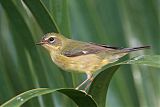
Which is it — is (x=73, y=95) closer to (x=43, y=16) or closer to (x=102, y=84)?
(x=102, y=84)

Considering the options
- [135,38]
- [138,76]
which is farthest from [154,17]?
[138,76]

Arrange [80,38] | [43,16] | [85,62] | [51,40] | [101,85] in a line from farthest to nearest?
[51,40] → [85,62] → [80,38] → [43,16] → [101,85]

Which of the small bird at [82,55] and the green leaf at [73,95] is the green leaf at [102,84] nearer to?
the green leaf at [73,95]

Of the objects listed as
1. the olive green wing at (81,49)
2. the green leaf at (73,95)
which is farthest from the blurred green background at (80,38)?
the green leaf at (73,95)

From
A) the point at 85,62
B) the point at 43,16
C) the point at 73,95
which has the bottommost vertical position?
the point at 85,62

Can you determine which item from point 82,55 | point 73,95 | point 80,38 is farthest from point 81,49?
point 73,95

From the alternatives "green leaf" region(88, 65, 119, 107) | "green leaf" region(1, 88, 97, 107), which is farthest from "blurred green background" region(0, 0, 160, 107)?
"green leaf" region(1, 88, 97, 107)

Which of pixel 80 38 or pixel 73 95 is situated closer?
pixel 73 95
